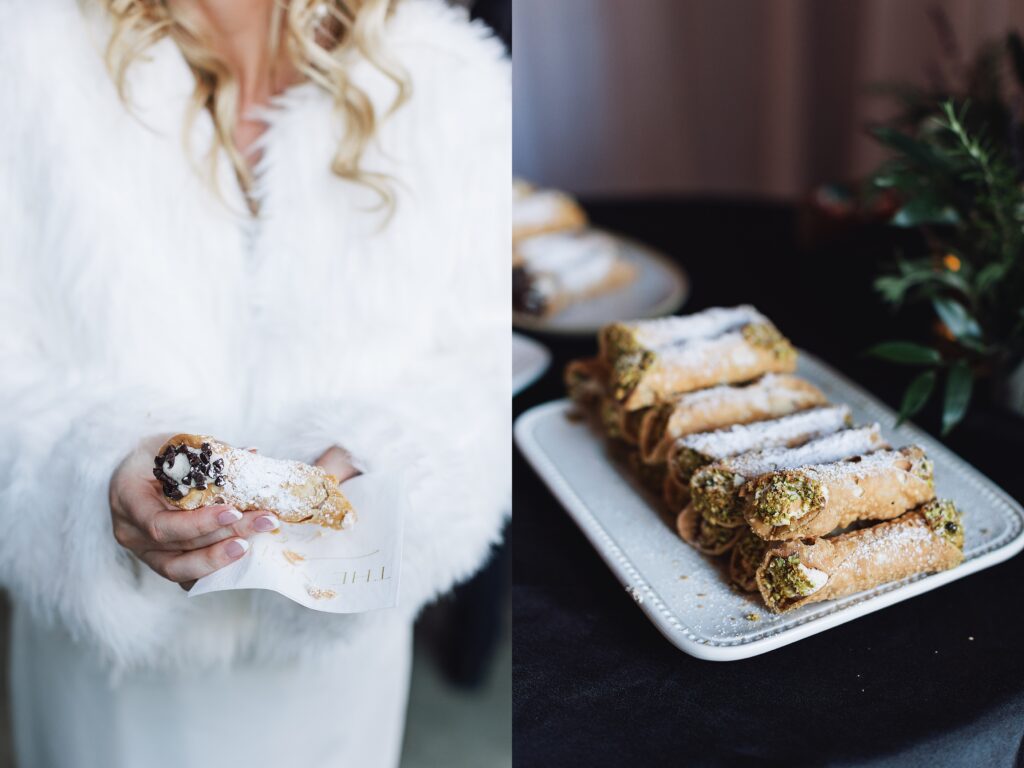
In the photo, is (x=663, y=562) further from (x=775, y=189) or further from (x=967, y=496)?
(x=775, y=189)

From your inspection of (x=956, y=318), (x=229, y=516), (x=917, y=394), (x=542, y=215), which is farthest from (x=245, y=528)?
(x=542, y=215)

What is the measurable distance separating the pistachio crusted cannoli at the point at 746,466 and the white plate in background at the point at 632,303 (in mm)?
421

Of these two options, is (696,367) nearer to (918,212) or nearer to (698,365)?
(698,365)

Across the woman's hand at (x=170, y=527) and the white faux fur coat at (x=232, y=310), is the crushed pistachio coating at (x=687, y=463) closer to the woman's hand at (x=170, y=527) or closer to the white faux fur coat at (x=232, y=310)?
the white faux fur coat at (x=232, y=310)

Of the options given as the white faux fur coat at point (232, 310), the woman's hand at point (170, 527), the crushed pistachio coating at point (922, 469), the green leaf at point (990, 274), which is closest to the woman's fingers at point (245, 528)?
the woman's hand at point (170, 527)

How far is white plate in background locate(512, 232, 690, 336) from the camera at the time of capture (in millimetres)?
A: 1092

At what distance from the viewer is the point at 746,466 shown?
653 millimetres

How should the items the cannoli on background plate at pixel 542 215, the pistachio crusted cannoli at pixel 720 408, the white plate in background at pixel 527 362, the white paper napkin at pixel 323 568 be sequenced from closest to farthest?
1. the white paper napkin at pixel 323 568
2. the pistachio crusted cannoli at pixel 720 408
3. the white plate in background at pixel 527 362
4. the cannoli on background plate at pixel 542 215

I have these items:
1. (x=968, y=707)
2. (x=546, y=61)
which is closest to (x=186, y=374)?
(x=968, y=707)

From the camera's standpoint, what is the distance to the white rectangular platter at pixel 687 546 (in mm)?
609

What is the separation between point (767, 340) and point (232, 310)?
470 mm

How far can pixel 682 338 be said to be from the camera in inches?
32.4

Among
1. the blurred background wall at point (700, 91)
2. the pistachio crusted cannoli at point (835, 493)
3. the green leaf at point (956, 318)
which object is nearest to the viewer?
→ the pistachio crusted cannoli at point (835, 493)

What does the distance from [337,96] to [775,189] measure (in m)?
1.73
